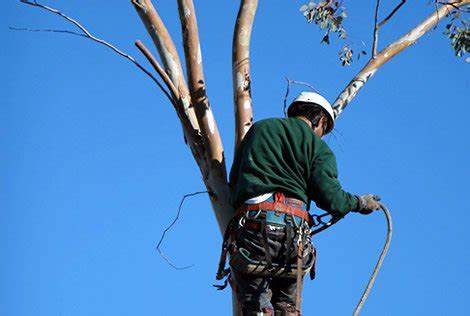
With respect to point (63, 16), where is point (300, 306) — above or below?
below

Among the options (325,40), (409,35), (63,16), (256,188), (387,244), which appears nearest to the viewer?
(256,188)

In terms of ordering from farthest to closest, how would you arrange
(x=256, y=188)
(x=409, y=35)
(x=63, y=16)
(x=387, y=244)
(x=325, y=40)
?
1. (x=325, y=40)
2. (x=409, y=35)
3. (x=63, y=16)
4. (x=387, y=244)
5. (x=256, y=188)

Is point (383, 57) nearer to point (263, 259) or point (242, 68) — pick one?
point (242, 68)

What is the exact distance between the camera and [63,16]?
8.04m

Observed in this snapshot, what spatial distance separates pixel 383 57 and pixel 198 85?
170cm

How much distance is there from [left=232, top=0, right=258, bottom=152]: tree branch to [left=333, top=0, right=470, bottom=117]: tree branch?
682 millimetres

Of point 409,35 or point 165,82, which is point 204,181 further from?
point 409,35

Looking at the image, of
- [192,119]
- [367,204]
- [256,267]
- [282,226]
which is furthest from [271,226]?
[192,119]

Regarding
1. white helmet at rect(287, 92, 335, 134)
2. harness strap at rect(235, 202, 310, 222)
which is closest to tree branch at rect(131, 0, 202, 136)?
white helmet at rect(287, 92, 335, 134)

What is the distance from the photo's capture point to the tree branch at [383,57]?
7.91 meters

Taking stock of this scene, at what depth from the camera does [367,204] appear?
6.96 metres

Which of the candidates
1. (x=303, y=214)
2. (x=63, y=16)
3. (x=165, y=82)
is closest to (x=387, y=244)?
(x=303, y=214)

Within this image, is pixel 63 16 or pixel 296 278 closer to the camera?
pixel 296 278

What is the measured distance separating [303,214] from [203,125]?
3.57 ft
